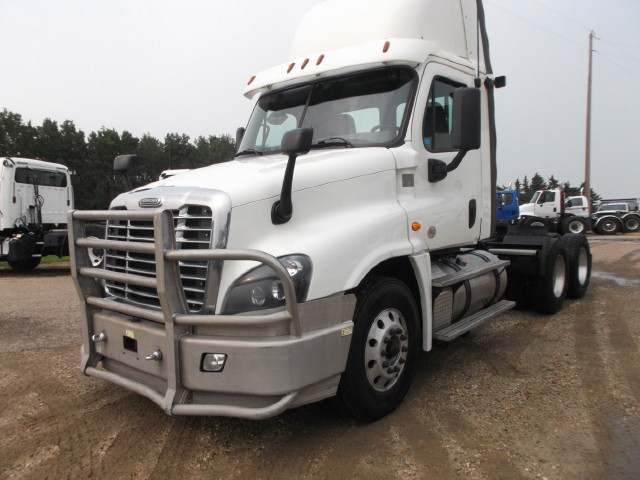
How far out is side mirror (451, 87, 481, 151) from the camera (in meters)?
3.67

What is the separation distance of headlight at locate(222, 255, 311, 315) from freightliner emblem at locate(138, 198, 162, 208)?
817 millimetres

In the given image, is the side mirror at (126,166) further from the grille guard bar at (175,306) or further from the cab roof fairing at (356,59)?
the cab roof fairing at (356,59)

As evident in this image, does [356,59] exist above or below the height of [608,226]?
above

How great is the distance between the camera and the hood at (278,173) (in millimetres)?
2986

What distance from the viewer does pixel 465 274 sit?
4.50 m

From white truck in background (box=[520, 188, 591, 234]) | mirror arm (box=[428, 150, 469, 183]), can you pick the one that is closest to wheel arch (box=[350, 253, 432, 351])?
mirror arm (box=[428, 150, 469, 183])

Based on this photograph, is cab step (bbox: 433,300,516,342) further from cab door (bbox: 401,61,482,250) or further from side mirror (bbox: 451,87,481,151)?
side mirror (bbox: 451,87,481,151)

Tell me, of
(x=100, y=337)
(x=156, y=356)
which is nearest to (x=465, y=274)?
(x=156, y=356)

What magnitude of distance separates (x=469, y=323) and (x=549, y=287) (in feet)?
9.11

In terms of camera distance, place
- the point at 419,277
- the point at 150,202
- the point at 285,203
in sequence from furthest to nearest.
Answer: the point at 419,277, the point at 150,202, the point at 285,203

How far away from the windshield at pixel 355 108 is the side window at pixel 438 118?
0.25 metres

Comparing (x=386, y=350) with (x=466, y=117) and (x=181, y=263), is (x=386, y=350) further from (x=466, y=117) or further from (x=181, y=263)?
(x=466, y=117)

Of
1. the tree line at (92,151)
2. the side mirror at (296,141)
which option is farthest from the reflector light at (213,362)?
the tree line at (92,151)

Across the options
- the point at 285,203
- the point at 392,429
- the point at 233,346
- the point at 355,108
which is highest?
the point at 355,108
